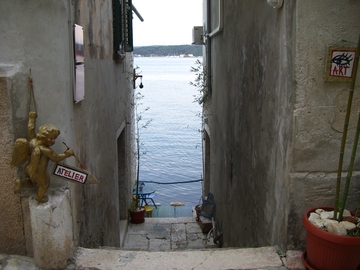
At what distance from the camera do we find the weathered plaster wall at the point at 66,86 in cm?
288

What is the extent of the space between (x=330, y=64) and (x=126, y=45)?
18.9 feet

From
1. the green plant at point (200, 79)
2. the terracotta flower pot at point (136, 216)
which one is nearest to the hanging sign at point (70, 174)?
the green plant at point (200, 79)

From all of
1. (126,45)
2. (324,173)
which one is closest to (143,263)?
(324,173)

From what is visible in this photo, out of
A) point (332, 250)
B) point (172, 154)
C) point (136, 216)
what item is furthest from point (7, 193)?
point (172, 154)

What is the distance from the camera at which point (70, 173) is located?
2969 mm

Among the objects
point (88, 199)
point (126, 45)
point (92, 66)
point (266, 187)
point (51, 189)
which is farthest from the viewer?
point (126, 45)

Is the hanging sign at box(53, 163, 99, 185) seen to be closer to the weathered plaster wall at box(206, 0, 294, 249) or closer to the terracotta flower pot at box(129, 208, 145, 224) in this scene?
the weathered plaster wall at box(206, 0, 294, 249)

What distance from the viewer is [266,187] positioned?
12.4 ft

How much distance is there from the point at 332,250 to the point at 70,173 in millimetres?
1893

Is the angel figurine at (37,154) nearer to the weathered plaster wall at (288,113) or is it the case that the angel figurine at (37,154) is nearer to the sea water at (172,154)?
the weathered plaster wall at (288,113)

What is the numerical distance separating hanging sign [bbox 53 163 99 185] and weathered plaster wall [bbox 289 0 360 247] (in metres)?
1.57

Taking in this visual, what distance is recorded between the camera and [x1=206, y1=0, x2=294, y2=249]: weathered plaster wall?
329 cm

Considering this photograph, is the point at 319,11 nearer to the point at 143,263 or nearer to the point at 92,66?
the point at 143,263

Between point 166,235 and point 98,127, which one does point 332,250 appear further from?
point 166,235
